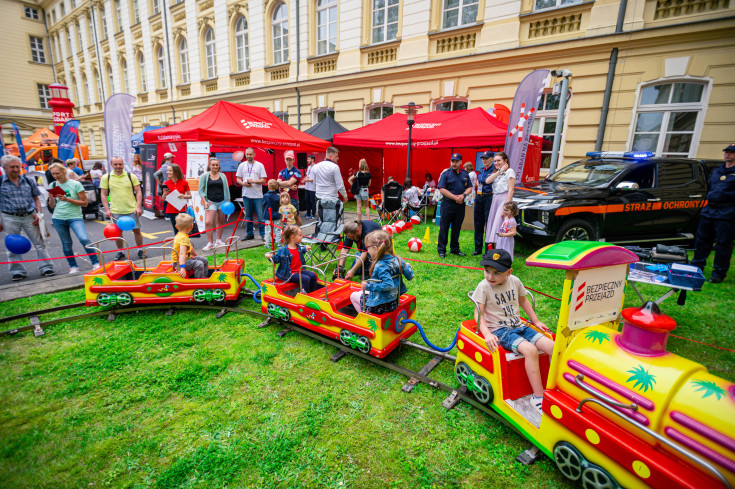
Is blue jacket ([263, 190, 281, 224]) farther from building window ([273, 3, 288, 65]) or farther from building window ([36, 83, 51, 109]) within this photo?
building window ([36, 83, 51, 109])

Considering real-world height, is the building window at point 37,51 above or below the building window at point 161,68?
above

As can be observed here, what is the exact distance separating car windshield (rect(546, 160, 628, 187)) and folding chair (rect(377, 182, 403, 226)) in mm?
4198

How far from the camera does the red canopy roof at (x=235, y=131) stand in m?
9.37

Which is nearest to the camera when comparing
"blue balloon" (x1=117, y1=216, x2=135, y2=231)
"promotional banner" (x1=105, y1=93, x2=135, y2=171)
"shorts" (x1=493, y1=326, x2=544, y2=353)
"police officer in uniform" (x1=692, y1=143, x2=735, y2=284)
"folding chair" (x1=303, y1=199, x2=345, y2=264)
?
"shorts" (x1=493, y1=326, x2=544, y2=353)

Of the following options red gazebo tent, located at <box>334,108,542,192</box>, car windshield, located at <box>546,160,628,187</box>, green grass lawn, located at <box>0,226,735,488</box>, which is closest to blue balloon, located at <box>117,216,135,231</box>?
green grass lawn, located at <box>0,226,735,488</box>

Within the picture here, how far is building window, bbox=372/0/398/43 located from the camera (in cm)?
1406

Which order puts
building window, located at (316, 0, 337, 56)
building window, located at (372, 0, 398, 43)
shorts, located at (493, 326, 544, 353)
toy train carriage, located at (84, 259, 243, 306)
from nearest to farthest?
shorts, located at (493, 326, 544, 353)
toy train carriage, located at (84, 259, 243, 306)
building window, located at (372, 0, 398, 43)
building window, located at (316, 0, 337, 56)

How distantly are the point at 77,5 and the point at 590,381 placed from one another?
48880mm

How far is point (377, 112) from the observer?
51.0ft

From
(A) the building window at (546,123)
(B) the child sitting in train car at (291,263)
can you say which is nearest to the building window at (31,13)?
(A) the building window at (546,123)

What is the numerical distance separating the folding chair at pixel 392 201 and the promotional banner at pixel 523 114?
3.71m

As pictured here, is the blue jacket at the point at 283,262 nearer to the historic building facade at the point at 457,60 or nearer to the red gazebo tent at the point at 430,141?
the red gazebo tent at the point at 430,141

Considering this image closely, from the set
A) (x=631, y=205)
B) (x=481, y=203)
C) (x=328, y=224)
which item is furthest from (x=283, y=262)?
(x=631, y=205)

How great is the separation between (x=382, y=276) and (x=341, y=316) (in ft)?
2.49
